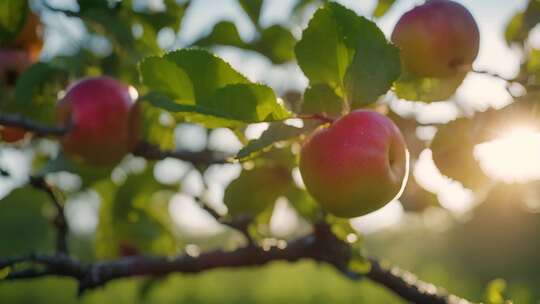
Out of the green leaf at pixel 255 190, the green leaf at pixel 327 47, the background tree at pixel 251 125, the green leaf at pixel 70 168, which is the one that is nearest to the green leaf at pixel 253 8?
the background tree at pixel 251 125

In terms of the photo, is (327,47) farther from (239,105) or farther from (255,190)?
(255,190)

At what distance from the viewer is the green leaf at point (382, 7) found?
1197 mm

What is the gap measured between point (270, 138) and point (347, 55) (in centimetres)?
16

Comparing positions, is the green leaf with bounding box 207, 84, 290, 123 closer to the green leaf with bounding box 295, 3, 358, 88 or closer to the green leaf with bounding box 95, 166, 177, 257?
the green leaf with bounding box 295, 3, 358, 88

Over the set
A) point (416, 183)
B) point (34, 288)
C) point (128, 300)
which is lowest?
point (34, 288)

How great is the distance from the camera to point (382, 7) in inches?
47.3

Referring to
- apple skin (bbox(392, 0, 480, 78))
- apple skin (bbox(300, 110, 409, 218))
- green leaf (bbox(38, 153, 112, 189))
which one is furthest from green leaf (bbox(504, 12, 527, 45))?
green leaf (bbox(38, 153, 112, 189))

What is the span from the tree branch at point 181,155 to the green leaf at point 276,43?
0.27 metres

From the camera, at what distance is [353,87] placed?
2.92 feet

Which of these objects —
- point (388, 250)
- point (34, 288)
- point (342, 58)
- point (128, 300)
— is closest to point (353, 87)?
point (342, 58)

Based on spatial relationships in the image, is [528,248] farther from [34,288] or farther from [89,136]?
[89,136]

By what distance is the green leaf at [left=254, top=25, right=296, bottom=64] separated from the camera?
1466 millimetres

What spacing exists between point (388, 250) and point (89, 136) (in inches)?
548

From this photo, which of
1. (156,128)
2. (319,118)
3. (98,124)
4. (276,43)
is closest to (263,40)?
(276,43)
